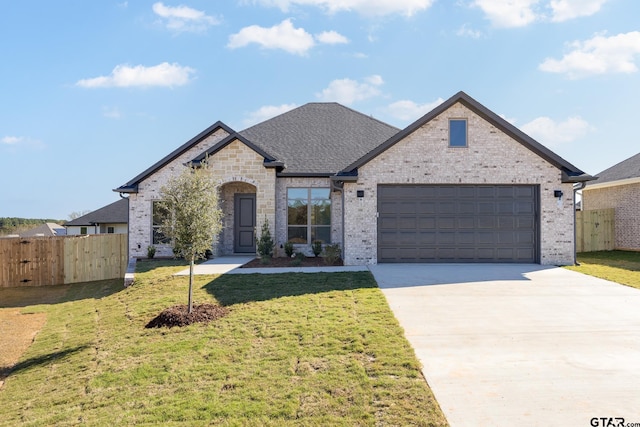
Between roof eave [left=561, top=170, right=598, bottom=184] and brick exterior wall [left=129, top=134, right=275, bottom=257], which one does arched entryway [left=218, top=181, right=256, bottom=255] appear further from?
roof eave [left=561, top=170, right=598, bottom=184]

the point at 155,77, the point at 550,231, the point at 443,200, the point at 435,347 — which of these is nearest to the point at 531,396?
the point at 435,347

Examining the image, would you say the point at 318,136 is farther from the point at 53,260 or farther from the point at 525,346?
the point at 525,346

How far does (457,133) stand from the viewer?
40.2 ft

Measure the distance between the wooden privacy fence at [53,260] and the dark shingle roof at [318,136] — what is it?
307 inches

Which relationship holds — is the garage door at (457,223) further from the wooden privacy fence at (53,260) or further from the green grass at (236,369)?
the wooden privacy fence at (53,260)

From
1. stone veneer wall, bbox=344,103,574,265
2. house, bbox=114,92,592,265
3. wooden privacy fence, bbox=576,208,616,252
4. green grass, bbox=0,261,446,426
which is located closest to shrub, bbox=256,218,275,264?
house, bbox=114,92,592,265

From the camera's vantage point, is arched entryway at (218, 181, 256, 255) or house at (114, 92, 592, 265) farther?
arched entryway at (218, 181, 256, 255)

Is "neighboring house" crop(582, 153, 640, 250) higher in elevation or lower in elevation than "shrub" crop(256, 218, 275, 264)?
higher

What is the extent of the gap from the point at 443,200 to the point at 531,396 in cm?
898

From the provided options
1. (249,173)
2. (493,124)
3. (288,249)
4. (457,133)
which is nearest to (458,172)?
→ (457,133)

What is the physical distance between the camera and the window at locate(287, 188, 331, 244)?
48.3 ft

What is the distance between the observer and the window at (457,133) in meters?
12.2

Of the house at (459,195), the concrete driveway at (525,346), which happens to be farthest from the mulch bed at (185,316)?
the house at (459,195)

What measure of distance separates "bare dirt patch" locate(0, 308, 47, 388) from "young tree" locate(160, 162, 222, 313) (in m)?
3.05
